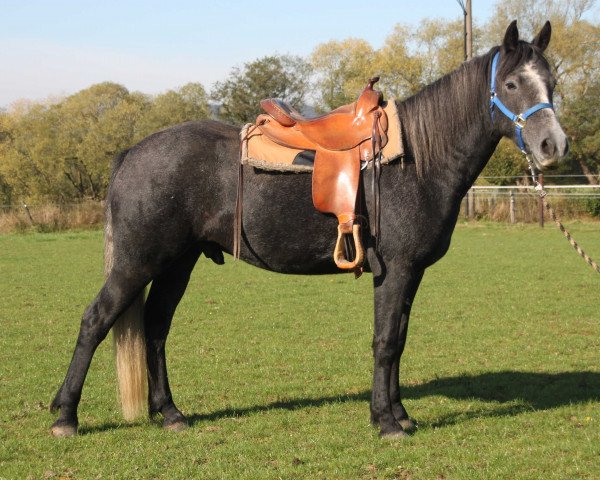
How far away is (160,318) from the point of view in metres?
5.48

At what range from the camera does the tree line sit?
4178 centimetres

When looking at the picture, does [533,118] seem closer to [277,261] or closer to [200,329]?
[277,261]

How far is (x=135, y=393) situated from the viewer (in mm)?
5266

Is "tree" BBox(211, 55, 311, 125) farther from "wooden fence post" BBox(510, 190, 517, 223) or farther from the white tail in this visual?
the white tail

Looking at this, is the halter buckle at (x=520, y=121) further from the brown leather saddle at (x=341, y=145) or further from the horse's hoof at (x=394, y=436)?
the horse's hoof at (x=394, y=436)

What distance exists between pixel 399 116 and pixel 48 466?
322cm

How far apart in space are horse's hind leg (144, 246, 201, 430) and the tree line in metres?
34.0

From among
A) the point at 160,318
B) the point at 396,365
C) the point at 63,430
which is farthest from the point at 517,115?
the point at 63,430

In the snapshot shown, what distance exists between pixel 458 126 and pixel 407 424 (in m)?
2.12

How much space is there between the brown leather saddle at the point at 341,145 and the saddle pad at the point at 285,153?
1.7 inches

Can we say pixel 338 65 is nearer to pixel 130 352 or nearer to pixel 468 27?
pixel 468 27

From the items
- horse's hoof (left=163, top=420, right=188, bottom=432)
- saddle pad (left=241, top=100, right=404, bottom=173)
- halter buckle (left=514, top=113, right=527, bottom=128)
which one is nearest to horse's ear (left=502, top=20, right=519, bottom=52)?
halter buckle (left=514, top=113, right=527, bottom=128)

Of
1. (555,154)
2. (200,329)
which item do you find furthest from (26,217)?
(555,154)

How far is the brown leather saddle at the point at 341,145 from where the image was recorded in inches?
189
